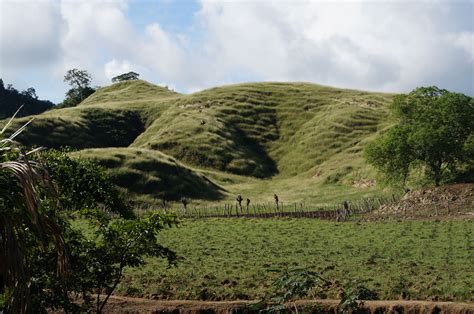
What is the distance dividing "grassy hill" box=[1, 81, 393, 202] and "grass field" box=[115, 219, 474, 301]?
3475cm

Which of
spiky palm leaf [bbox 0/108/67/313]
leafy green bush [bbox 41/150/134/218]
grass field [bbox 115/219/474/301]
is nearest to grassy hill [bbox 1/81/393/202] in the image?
grass field [bbox 115/219/474/301]

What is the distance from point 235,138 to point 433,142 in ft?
212

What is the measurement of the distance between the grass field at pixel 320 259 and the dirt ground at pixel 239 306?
Answer: 0.93 meters

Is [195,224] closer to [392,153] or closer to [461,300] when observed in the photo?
[392,153]

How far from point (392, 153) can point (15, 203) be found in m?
55.6

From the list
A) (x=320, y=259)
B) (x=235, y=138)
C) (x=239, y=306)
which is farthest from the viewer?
(x=235, y=138)

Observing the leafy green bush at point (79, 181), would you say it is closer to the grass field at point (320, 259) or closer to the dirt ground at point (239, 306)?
the dirt ground at point (239, 306)

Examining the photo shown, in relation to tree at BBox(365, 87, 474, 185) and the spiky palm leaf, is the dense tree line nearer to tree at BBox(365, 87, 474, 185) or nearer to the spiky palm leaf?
tree at BBox(365, 87, 474, 185)

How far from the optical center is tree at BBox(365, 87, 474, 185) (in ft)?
190

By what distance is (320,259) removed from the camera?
1222 inches

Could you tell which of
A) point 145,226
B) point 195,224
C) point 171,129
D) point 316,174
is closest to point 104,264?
point 145,226

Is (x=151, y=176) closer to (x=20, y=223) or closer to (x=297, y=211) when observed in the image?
(x=297, y=211)

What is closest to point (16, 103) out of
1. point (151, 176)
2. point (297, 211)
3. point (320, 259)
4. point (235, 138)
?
point (235, 138)

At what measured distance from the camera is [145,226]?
16.1m
